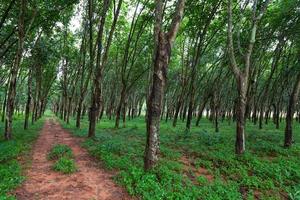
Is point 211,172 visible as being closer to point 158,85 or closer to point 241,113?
point 241,113

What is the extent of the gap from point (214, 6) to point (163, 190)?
14.1 m

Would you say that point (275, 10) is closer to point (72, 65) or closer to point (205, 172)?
point (205, 172)

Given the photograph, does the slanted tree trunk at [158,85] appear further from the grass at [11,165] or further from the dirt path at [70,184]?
the grass at [11,165]

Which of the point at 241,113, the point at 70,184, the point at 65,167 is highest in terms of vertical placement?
the point at 241,113

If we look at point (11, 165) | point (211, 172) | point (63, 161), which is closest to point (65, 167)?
point (63, 161)

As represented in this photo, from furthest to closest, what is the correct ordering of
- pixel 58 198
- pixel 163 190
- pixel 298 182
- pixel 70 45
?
pixel 70 45
pixel 298 182
pixel 163 190
pixel 58 198

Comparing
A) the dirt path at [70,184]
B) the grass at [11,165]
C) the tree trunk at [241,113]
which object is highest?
the tree trunk at [241,113]

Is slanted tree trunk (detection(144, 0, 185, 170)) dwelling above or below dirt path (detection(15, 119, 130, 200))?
above

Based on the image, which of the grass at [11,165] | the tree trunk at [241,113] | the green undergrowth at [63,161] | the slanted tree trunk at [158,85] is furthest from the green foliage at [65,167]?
the tree trunk at [241,113]

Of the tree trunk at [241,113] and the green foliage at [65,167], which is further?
the tree trunk at [241,113]

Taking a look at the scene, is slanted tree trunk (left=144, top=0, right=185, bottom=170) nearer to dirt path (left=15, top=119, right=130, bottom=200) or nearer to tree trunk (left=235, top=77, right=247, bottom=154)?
dirt path (left=15, top=119, right=130, bottom=200)

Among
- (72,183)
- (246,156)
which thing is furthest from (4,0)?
(246,156)

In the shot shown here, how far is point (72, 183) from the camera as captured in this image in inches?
294

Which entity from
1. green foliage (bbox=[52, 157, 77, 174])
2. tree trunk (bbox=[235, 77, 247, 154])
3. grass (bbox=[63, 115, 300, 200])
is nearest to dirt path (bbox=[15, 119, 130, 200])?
green foliage (bbox=[52, 157, 77, 174])
